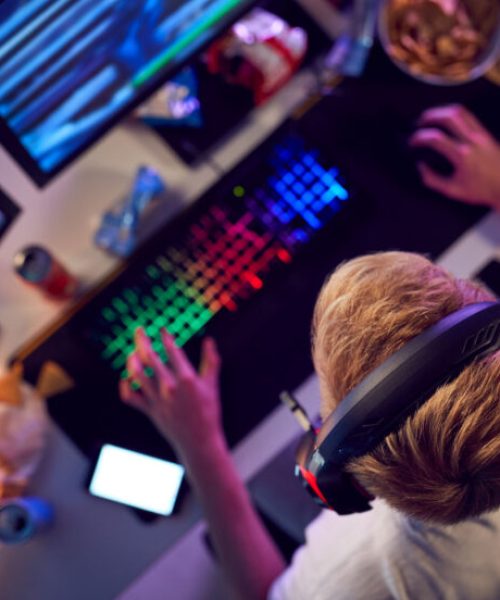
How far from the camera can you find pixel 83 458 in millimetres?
920

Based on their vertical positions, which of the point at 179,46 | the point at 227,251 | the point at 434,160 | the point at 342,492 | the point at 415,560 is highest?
the point at 179,46

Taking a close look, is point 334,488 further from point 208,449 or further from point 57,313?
point 57,313

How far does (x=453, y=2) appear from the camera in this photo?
1.01 metres

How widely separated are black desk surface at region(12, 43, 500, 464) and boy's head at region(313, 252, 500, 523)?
0.29m

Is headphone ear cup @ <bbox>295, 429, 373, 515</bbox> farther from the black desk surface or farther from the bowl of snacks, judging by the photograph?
the bowl of snacks

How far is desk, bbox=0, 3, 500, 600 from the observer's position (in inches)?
35.7

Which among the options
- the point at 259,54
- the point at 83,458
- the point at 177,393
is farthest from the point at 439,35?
the point at 83,458

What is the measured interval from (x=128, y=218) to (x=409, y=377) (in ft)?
1.92

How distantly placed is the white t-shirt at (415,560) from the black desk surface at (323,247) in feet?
0.89

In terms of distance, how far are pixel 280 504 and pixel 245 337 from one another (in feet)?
0.83

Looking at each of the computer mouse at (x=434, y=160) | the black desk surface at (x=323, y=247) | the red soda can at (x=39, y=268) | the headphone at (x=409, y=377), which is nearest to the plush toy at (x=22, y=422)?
the black desk surface at (x=323, y=247)

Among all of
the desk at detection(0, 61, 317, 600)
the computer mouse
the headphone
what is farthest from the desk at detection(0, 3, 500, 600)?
the headphone

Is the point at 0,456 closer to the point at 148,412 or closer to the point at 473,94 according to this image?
the point at 148,412

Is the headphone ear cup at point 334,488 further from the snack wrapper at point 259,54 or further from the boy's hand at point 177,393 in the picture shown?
the snack wrapper at point 259,54
